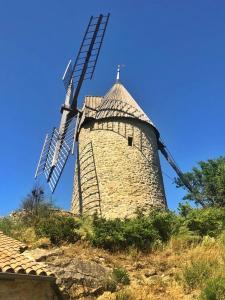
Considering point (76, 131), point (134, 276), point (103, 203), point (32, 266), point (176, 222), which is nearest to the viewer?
point (32, 266)

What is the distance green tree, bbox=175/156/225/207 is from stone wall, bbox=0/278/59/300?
1394cm

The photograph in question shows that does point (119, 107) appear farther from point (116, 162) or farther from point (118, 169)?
point (118, 169)

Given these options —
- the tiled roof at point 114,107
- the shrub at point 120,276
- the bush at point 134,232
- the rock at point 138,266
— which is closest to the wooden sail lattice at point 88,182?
the tiled roof at point 114,107

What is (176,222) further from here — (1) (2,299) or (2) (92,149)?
(1) (2,299)

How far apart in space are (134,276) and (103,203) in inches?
287

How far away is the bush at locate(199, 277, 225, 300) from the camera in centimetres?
1232

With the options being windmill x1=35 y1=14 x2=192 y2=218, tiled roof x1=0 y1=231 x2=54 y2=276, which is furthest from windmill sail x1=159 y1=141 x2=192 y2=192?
tiled roof x1=0 y1=231 x2=54 y2=276

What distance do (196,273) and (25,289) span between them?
18.4ft

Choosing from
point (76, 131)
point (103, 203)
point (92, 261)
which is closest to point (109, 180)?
point (103, 203)

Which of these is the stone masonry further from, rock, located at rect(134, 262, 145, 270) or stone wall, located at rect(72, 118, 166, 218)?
rock, located at rect(134, 262, 145, 270)

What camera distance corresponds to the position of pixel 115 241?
56.4 ft

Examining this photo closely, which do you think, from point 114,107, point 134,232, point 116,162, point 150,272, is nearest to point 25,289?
point 150,272

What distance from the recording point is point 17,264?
1049cm

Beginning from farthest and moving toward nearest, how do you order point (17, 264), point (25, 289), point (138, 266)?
point (138, 266)
point (17, 264)
point (25, 289)
